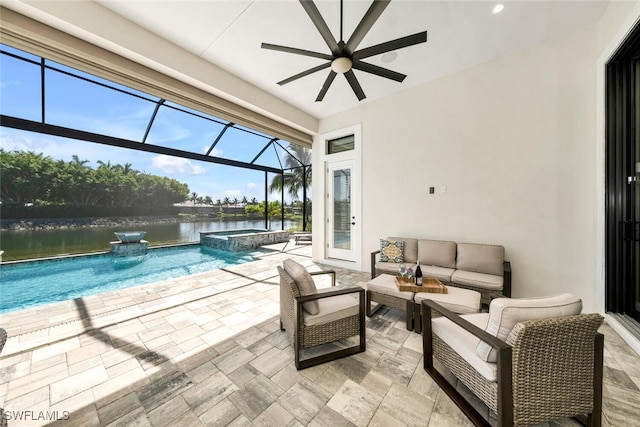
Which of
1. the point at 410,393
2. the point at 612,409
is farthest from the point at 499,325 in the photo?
the point at 612,409

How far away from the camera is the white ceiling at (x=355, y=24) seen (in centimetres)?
245

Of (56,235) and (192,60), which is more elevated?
(192,60)

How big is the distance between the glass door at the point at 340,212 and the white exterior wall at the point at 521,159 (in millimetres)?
1122

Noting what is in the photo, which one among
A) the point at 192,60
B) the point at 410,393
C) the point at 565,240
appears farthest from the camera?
the point at 192,60

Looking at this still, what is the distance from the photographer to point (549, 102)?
298cm

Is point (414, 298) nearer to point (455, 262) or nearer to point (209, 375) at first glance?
point (455, 262)

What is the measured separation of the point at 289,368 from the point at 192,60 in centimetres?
414

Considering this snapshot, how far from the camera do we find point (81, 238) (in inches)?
273

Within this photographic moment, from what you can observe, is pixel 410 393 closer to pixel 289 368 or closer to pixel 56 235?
pixel 289 368

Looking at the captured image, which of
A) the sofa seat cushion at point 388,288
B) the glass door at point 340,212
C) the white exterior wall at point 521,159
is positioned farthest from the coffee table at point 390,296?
the glass door at point 340,212

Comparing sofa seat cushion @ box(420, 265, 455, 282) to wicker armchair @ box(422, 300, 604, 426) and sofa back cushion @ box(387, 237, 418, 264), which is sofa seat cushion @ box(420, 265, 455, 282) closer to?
sofa back cushion @ box(387, 237, 418, 264)

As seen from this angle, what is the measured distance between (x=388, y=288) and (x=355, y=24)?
325cm

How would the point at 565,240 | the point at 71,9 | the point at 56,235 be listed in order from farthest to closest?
the point at 56,235 < the point at 565,240 < the point at 71,9

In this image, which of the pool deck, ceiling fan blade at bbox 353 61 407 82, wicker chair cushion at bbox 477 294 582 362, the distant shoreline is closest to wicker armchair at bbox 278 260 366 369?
the pool deck
